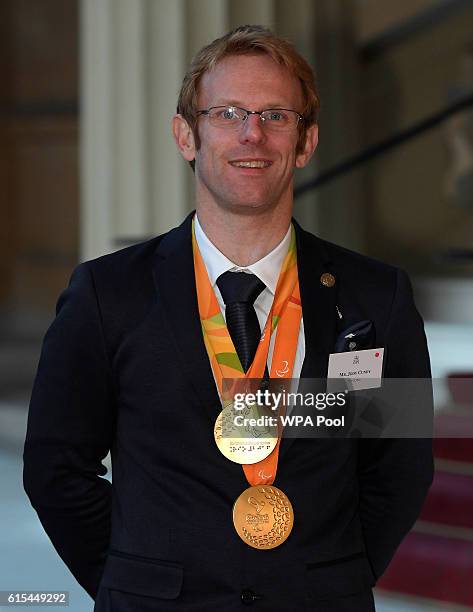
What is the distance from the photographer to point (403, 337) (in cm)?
189

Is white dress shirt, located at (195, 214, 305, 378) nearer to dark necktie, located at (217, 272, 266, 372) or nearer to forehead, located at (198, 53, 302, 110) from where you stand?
dark necktie, located at (217, 272, 266, 372)

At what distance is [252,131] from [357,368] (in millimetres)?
439

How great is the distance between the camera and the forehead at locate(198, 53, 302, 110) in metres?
1.76

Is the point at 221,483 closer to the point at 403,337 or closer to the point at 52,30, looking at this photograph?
the point at 403,337

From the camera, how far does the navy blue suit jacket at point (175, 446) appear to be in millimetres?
1728

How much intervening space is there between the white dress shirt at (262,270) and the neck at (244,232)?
0.01 metres

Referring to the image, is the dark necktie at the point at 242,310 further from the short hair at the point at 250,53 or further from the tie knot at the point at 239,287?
the short hair at the point at 250,53

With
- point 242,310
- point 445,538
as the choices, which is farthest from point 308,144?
point 445,538

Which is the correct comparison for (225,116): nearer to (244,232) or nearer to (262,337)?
(244,232)

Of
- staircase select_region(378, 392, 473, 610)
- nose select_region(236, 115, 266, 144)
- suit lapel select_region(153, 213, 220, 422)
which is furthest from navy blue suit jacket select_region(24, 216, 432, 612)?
staircase select_region(378, 392, 473, 610)

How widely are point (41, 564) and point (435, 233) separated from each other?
545 cm

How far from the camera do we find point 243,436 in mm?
1710

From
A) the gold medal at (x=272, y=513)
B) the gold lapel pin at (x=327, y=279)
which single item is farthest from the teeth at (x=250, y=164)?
the gold medal at (x=272, y=513)

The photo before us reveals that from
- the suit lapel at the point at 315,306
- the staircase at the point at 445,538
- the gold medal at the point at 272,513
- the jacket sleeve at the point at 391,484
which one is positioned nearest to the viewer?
the gold medal at the point at 272,513
